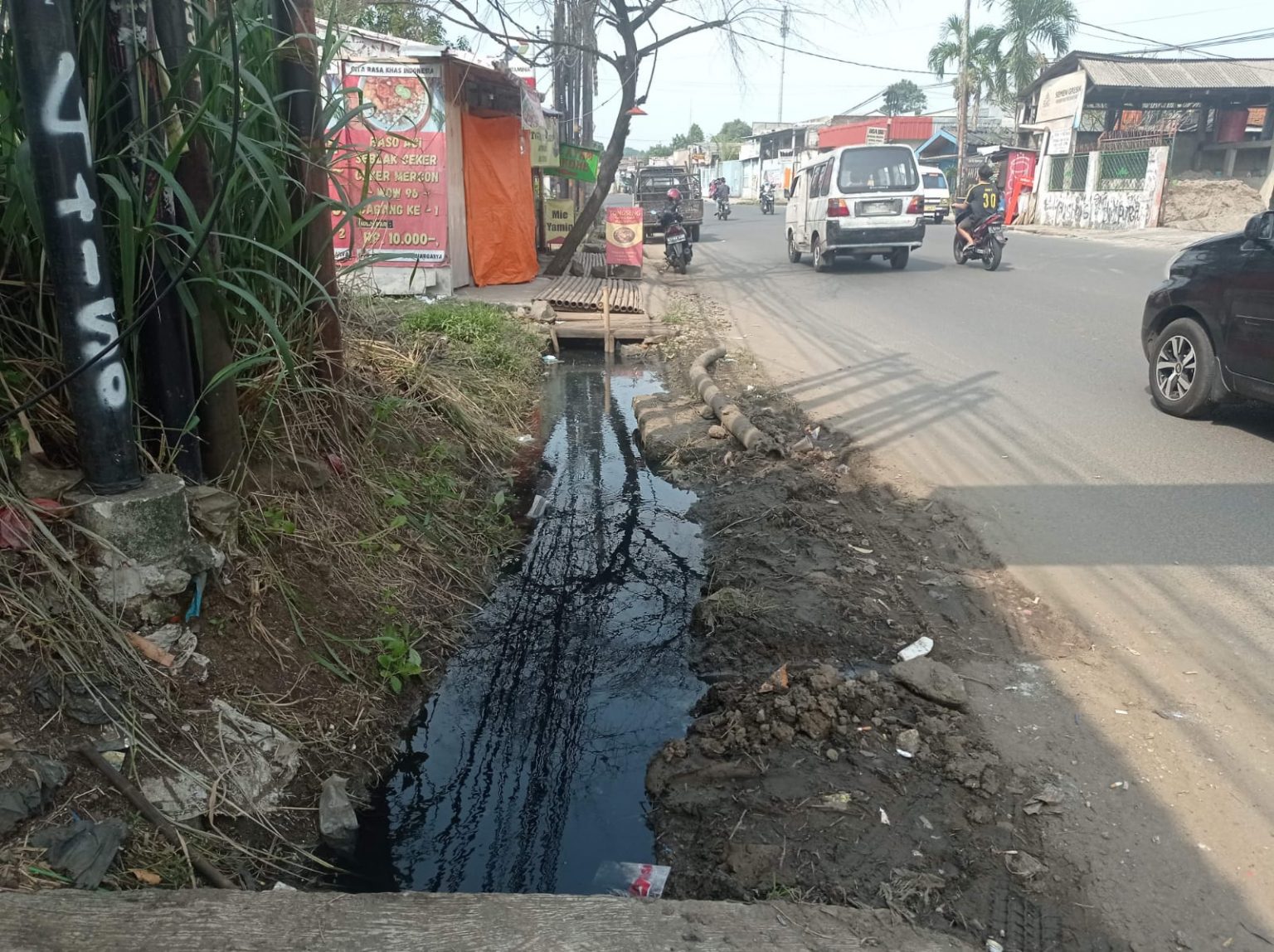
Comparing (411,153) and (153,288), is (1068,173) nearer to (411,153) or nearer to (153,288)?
(411,153)

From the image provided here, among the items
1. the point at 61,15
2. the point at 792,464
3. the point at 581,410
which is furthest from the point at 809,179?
the point at 61,15

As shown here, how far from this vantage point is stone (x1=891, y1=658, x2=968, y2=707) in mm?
3131

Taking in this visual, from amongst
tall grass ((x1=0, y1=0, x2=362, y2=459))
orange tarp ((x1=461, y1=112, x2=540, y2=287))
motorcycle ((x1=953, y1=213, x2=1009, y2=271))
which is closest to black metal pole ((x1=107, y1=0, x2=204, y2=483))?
tall grass ((x1=0, y1=0, x2=362, y2=459))

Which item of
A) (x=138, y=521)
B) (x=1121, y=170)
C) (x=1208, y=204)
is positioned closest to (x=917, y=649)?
(x=138, y=521)

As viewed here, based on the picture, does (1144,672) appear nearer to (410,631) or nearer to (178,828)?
(410,631)

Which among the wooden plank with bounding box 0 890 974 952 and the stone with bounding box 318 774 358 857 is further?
the stone with bounding box 318 774 358 857

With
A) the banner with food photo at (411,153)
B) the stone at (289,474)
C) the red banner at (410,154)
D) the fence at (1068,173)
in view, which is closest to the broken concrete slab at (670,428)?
the stone at (289,474)

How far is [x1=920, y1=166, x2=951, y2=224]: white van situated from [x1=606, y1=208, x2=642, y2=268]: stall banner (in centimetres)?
1671

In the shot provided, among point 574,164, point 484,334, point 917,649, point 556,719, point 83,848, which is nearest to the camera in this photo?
point 83,848

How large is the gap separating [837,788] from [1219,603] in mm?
2128

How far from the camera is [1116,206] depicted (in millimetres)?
26109

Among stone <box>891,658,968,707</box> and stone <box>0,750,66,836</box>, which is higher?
stone <box>0,750,66,836</box>

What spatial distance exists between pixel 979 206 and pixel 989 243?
691mm

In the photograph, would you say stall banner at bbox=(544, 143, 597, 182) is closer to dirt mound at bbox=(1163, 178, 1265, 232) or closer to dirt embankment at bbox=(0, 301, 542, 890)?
dirt embankment at bbox=(0, 301, 542, 890)
